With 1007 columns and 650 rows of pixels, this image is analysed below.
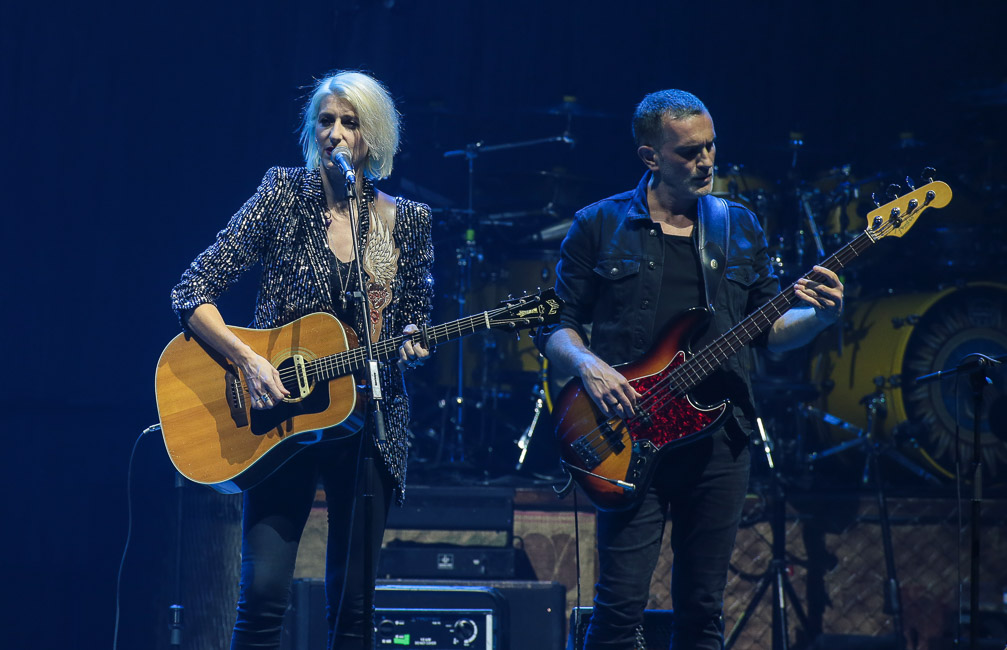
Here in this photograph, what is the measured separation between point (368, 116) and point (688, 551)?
1.83 m

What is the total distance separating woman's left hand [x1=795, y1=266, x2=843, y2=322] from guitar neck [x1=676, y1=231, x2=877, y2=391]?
5 cm

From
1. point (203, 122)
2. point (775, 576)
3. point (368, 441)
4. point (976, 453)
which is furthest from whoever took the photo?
point (203, 122)

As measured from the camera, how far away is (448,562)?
5.11 meters

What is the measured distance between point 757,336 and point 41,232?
4.24 metres

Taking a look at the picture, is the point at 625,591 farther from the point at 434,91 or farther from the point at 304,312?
the point at 434,91

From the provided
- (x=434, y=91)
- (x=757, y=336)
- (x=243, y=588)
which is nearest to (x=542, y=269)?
(x=434, y=91)

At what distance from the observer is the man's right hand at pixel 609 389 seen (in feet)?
10.4

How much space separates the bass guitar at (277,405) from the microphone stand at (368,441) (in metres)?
0.16

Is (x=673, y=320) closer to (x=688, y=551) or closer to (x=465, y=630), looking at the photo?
(x=688, y=551)

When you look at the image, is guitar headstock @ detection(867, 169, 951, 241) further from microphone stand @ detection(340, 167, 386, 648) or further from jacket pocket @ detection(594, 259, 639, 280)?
microphone stand @ detection(340, 167, 386, 648)

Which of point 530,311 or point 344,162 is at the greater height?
point 344,162

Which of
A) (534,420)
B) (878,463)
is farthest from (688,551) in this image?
(878,463)

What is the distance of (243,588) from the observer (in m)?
3.00

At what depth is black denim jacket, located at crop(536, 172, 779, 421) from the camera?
10.8 ft
